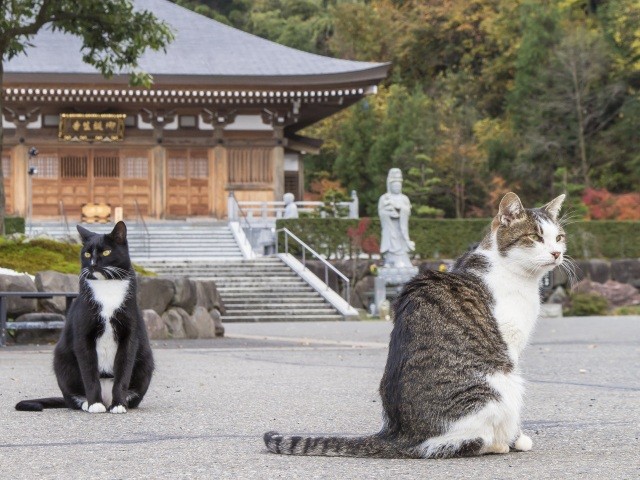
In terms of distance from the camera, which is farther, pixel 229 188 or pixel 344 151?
pixel 344 151

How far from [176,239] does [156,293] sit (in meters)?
16.4

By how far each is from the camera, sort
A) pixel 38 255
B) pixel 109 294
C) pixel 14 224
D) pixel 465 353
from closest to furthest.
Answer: pixel 465 353, pixel 109 294, pixel 38 255, pixel 14 224

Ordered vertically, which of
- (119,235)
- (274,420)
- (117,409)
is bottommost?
(274,420)

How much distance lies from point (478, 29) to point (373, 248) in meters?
22.6

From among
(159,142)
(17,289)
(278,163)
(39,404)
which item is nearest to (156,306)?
(17,289)

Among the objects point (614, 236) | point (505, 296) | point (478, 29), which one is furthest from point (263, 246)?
point (505, 296)

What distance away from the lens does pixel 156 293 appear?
2041 cm

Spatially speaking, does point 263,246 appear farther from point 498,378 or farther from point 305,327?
point 498,378

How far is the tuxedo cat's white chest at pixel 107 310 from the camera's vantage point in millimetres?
8711

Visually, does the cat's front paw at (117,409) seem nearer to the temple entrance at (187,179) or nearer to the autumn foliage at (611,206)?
the temple entrance at (187,179)

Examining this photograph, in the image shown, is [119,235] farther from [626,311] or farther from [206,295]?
[626,311]

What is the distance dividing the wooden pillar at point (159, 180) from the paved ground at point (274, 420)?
82.0 ft

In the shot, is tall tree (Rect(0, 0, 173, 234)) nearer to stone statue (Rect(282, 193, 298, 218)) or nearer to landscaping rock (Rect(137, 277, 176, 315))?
landscaping rock (Rect(137, 277, 176, 315))

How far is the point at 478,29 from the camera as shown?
56.0 m
